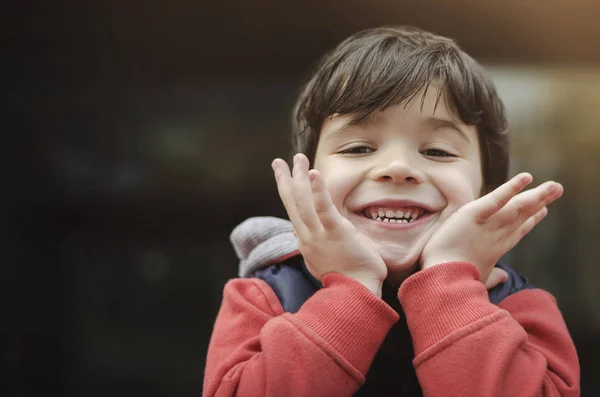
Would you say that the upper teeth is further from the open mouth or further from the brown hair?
the brown hair

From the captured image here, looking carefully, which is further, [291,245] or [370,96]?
[291,245]

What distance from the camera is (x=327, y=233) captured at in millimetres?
595

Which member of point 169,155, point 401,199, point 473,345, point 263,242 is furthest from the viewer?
point 169,155

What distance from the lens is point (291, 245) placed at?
2.44 ft

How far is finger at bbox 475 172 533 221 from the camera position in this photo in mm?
585

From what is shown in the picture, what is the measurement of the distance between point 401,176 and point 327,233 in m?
0.10

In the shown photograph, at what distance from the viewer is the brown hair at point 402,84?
2.12ft

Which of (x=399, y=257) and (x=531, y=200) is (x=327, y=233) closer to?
(x=399, y=257)

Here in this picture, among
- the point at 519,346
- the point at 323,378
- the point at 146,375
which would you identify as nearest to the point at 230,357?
the point at 323,378

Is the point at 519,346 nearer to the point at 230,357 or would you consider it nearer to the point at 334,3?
the point at 230,357

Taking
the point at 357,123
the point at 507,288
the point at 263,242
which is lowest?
the point at 507,288

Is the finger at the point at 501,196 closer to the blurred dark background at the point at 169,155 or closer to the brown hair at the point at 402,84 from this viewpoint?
the brown hair at the point at 402,84

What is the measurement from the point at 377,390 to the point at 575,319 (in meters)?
0.81

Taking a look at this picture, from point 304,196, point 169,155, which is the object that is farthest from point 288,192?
point 169,155
